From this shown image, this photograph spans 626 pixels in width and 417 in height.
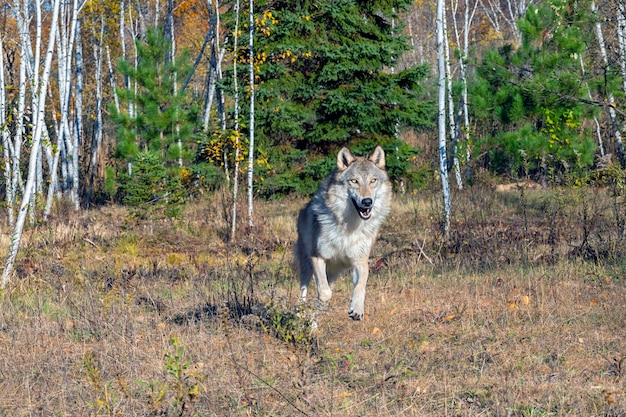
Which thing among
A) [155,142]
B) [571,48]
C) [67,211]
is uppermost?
[571,48]

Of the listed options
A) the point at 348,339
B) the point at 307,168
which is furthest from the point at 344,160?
the point at 307,168

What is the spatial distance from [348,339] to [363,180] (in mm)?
1926

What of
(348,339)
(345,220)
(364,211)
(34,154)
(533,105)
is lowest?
(348,339)

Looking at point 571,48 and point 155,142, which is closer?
point 571,48

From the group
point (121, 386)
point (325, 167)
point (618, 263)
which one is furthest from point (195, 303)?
point (325, 167)

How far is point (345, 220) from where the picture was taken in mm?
8039

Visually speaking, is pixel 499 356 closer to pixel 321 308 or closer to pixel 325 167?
pixel 321 308

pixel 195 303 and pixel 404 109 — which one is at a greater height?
pixel 404 109

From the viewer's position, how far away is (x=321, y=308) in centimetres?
691

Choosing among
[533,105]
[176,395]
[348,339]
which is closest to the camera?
[176,395]

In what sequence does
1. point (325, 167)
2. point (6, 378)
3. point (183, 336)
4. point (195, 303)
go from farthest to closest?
point (325, 167) → point (195, 303) → point (183, 336) → point (6, 378)

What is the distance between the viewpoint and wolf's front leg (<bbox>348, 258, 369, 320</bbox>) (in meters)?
7.04

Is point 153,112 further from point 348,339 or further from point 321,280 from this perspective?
point 348,339

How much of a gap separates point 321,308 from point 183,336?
131 cm
